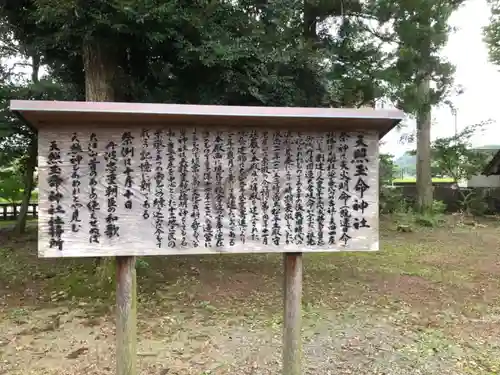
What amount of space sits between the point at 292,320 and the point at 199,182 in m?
1.24

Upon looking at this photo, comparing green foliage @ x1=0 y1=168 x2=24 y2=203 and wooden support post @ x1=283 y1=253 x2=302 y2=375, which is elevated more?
green foliage @ x1=0 y1=168 x2=24 y2=203

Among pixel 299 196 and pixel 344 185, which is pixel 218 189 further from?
pixel 344 185

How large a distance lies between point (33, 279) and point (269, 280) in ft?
11.8

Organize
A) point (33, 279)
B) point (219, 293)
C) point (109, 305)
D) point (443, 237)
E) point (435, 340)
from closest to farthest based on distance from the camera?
point (435, 340) → point (109, 305) → point (219, 293) → point (33, 279) → point (443, 237)

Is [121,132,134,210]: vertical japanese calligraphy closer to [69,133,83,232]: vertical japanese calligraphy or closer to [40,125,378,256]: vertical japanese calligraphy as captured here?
[40,125,378,256]: vertical japanese calligraphy

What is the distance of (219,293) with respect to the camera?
5.81m

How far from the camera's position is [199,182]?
2803mm

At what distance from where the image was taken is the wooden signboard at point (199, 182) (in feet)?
8.72

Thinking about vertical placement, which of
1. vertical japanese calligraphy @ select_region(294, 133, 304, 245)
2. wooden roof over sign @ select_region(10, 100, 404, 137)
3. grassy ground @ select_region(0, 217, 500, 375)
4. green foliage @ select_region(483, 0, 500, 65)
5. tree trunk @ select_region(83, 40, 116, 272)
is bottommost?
grassy ground @ select_region(0, 217, 500, 375)

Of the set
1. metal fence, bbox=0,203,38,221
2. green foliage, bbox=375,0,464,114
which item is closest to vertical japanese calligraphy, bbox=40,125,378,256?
green foliage, bbox=375,0,464,114

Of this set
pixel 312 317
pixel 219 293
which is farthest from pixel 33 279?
pixel 312 317

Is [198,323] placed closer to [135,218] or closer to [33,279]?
[135,218]

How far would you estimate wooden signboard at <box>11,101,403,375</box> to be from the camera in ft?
8.72

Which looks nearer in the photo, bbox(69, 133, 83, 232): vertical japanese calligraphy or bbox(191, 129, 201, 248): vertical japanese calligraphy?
bbox(69, 133, 83, 232): vertical japanese calligraphy
